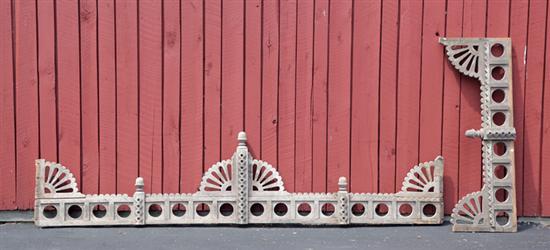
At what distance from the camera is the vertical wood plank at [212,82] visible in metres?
4.48

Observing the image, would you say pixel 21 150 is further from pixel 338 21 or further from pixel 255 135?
pixel 338 21

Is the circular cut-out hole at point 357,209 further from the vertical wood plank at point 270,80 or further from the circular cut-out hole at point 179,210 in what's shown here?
the circular cut-out hole at point 179,210

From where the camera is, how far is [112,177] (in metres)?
4.57

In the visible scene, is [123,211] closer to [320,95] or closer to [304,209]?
[304,209]

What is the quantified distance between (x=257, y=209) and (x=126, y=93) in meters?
1.27

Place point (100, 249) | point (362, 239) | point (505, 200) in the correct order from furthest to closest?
point (505, 200) → point (362, 239) → point (100, 249)

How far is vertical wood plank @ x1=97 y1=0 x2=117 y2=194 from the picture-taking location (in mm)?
4484

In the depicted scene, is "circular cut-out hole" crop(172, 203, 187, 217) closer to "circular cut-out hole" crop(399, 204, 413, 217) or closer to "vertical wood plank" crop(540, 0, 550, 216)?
"circular cut-out hole" crop(399, 204, 413, 217)

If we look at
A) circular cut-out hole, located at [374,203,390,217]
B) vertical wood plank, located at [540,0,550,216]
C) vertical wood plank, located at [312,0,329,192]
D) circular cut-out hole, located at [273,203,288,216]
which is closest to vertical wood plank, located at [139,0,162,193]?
circular cut-out hole, located at [273,203,288,216]

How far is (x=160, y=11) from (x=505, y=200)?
9.16 ft

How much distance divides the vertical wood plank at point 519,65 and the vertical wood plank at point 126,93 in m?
2.70

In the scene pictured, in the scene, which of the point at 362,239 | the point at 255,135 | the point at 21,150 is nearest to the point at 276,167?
the point at 255,135

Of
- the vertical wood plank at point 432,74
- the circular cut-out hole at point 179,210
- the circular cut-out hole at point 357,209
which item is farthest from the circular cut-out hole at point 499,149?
the circular cut-out hole at point 179,210

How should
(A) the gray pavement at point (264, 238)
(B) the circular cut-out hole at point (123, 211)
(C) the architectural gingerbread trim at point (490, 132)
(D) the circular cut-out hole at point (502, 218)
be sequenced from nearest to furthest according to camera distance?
(A) the gray pavement at point (264, 238) → (C) the architectural gingerbread trim at point (490, 132) → (D) the circular cut-out hole at point (502, 218) → (B) the circular cut-out hole at point (123, 211)
